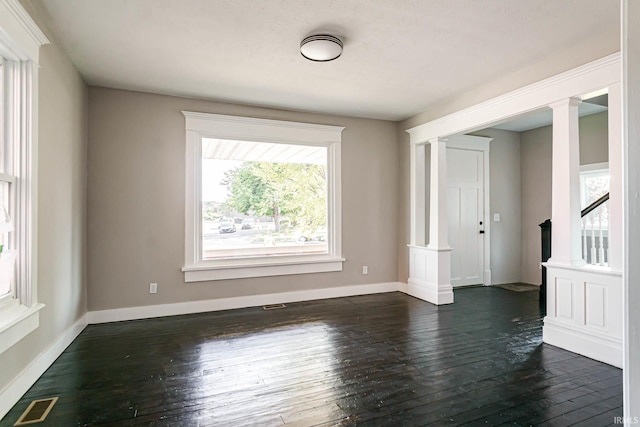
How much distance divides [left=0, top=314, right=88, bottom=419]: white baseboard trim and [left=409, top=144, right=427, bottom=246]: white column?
4.22 m

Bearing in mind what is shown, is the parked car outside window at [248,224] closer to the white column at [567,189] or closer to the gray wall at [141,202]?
the gray wall at [141,202]

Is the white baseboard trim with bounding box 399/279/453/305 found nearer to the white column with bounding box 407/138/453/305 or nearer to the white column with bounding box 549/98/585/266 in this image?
the white column with bounding box 407/138/453/305

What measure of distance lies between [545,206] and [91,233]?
6.64m

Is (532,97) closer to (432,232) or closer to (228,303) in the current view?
(432,232)

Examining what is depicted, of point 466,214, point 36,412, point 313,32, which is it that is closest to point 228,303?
point 36,412

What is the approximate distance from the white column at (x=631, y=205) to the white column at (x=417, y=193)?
14.1ft

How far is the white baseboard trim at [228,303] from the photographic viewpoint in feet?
12.8

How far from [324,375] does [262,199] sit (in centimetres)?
270

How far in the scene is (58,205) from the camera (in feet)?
9.69

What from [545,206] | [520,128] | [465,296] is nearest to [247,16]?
[465,296]

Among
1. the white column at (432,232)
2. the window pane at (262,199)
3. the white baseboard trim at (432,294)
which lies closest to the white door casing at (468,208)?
the white column at (432,232)

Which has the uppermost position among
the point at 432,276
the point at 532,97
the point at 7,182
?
the point at 532,97

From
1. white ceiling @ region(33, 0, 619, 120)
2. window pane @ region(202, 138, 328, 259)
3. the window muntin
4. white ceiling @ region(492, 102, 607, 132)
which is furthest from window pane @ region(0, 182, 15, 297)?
white ceiling @ region(492, 102, 607, 132)

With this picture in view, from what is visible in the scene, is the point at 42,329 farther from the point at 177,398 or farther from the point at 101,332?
the point at 177,398
